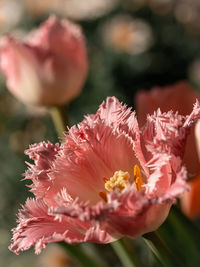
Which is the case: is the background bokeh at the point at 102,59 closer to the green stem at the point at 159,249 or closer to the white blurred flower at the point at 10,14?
the white blurred flower at the point at 10,14

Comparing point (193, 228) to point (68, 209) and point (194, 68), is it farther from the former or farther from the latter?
point (194, 68)

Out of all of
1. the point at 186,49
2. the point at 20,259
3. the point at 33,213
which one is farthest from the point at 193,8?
the point at 33,213

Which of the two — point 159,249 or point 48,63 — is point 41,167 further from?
point 48,63

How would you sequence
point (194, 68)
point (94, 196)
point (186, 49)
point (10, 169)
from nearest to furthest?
point (94, 196) → point (10, 169) → point (194, 68) → point (186, 49)

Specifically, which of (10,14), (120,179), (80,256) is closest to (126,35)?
(10,14)

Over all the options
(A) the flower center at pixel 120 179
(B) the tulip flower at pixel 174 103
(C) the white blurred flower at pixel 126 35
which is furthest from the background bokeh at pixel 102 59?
(A) the flower center at pixel 120 179
